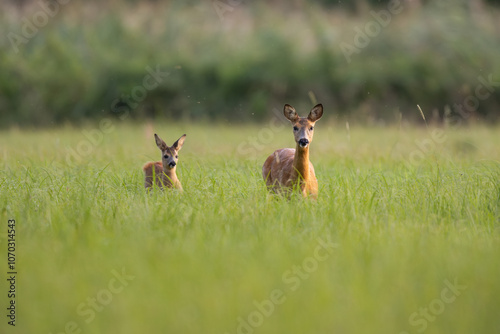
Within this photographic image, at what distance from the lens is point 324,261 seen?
14.2 feet

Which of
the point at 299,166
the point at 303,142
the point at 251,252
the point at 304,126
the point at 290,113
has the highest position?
the point at 290,113

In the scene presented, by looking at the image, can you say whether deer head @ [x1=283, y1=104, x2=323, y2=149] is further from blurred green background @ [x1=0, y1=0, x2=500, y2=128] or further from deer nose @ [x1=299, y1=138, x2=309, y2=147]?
blurred green background @ [x1=0, y1=0, x2=500, y2=128]

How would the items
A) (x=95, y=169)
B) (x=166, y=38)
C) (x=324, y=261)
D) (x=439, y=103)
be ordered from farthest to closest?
(x=166, y=38) < (x=439, y=103) < (x=95, y=169) < (x=324, y=261)

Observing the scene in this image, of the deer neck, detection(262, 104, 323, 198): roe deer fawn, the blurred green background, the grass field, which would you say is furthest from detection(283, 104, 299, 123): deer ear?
the blurred green background

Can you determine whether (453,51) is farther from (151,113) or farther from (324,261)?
(324,261)

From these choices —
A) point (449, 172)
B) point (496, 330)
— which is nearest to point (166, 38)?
point (449, 172)

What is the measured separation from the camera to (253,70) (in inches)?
561

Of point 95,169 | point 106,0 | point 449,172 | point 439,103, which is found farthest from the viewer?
point 106,0

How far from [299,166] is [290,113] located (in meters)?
0.58

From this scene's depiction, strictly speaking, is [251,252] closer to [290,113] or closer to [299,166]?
[299,166]

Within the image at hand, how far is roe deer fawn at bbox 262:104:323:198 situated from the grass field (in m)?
0.19

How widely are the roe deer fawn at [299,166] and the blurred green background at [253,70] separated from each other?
6.95 m

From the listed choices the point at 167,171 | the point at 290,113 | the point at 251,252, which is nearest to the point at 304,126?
the point at 290,113

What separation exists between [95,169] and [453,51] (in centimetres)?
911
